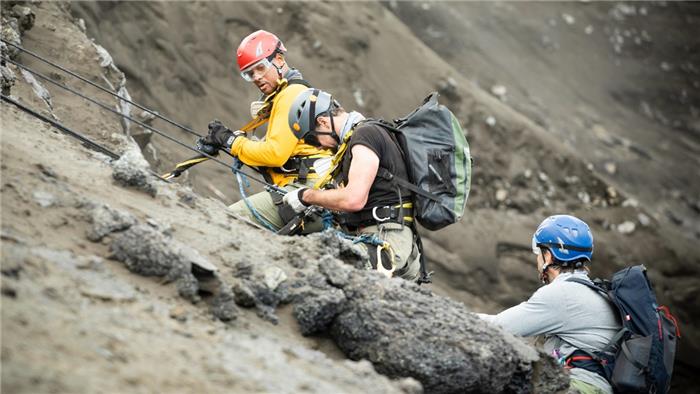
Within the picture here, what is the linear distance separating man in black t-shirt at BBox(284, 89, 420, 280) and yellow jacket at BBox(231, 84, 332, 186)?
6 centimetres

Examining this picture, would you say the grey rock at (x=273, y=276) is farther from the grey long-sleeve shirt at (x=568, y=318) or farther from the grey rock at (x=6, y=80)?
the grey rock at (x=6, y=80)

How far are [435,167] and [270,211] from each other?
1376 mm

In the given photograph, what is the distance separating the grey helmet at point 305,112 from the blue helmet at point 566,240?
1871 mm

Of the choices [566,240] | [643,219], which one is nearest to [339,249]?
[566,240]

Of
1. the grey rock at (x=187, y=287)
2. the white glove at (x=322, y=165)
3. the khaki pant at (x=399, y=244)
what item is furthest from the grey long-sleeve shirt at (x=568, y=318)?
the grey rock at (x=187, y=287)

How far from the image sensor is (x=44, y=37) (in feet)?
28.2

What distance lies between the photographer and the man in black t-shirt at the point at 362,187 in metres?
5.64

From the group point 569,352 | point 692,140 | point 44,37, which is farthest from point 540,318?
point 692,140

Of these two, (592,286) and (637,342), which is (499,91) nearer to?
(592,286)

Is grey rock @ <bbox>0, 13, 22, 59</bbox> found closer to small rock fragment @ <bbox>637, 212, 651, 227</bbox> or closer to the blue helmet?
the blue helmet

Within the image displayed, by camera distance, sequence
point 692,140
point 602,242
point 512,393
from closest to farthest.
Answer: point 512,393 < point 602,242 < point 692,140

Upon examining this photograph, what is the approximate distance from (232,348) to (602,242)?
38.7 feet

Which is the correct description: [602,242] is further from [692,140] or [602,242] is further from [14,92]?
[14,92]

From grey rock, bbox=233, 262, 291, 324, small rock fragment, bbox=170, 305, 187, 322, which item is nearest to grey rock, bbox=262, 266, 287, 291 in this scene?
grey rock, bbox=233, 262, 291, 324
